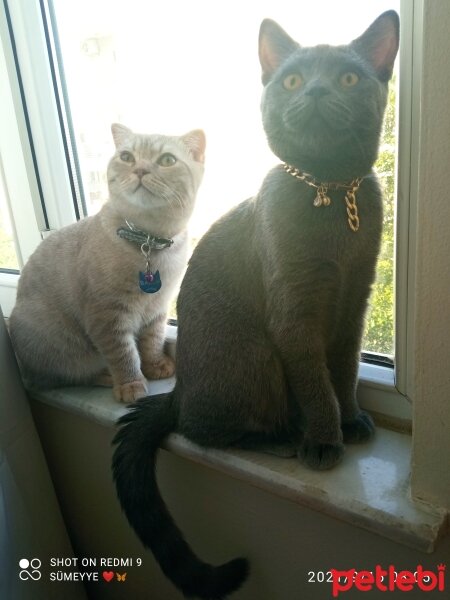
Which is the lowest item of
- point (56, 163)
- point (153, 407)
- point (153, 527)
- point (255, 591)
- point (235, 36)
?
point (255, 591)

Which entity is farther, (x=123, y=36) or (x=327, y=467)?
(x=123, y=36)

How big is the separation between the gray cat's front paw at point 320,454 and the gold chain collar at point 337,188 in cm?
32

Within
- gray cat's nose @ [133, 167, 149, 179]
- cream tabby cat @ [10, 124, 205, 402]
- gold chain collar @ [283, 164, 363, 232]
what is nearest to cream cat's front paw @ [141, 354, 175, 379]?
cream tabby cat @ [10, 124, 205, 402]

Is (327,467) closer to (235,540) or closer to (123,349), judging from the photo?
(235,540)

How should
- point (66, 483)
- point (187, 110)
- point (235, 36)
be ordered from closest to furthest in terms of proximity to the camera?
point (235, 36)
point (187, 110)
point (66, 483)

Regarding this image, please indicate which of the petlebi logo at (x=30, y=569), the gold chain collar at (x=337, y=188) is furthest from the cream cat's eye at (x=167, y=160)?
the petlebi logo at (x=30, y=569)

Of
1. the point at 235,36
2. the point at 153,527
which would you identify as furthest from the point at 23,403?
the point at 235,36

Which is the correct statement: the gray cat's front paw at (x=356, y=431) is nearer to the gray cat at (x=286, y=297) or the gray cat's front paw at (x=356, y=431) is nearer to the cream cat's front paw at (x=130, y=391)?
the gray cat at (x=286, y=297)

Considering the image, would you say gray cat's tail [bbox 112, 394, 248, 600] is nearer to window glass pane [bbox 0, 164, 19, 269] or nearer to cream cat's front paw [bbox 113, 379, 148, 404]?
cream cat's front paw [bbox 113, 379, 148, 404]

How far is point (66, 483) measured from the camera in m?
1.12

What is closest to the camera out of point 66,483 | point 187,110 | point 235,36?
point 235,36

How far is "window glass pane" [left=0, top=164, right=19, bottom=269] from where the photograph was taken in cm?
128

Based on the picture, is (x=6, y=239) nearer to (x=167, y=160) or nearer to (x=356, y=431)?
(x=167, y=160)

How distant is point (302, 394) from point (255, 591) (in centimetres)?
43
